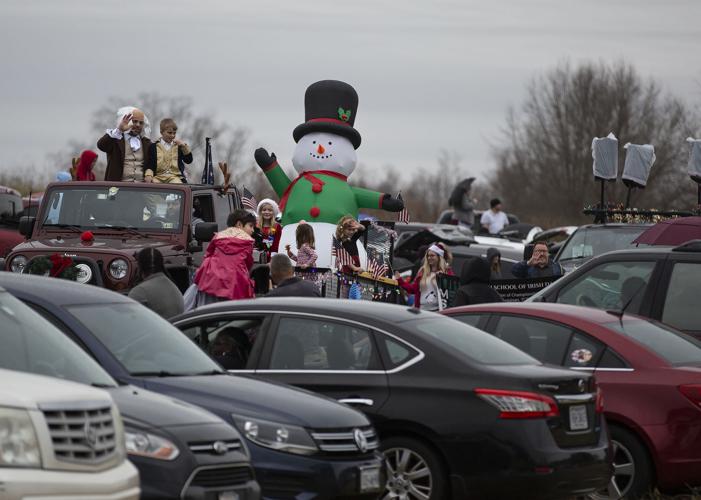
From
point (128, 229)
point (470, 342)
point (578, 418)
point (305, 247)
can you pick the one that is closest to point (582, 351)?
point (470, 342)

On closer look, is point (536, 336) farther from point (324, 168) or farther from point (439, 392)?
point (324, 168)

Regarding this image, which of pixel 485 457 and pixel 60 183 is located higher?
pixel 60 183

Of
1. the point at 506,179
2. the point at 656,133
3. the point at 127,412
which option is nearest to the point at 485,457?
the point at 127,412

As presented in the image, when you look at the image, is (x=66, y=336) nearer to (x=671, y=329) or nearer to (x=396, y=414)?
(x=396, y=414)

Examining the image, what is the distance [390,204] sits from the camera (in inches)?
827

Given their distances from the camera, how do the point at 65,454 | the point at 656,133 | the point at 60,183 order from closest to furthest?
the point at 65,454
the point at 60,183
the point at 656,133

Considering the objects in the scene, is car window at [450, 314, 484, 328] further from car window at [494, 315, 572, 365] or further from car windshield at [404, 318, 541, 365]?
car windshield at [404, 318, 541, 365]

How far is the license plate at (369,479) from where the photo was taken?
31.5ft

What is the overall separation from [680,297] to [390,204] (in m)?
7.65

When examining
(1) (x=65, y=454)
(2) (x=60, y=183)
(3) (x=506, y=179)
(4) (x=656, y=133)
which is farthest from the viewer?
(3) (x=506, y=179)

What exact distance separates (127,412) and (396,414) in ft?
8.27

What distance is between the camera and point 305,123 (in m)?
21.5

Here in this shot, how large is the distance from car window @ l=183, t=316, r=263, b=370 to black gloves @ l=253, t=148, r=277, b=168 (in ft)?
34.2

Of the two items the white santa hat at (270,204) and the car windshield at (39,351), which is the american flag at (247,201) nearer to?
the white santa hat at (270,204)
